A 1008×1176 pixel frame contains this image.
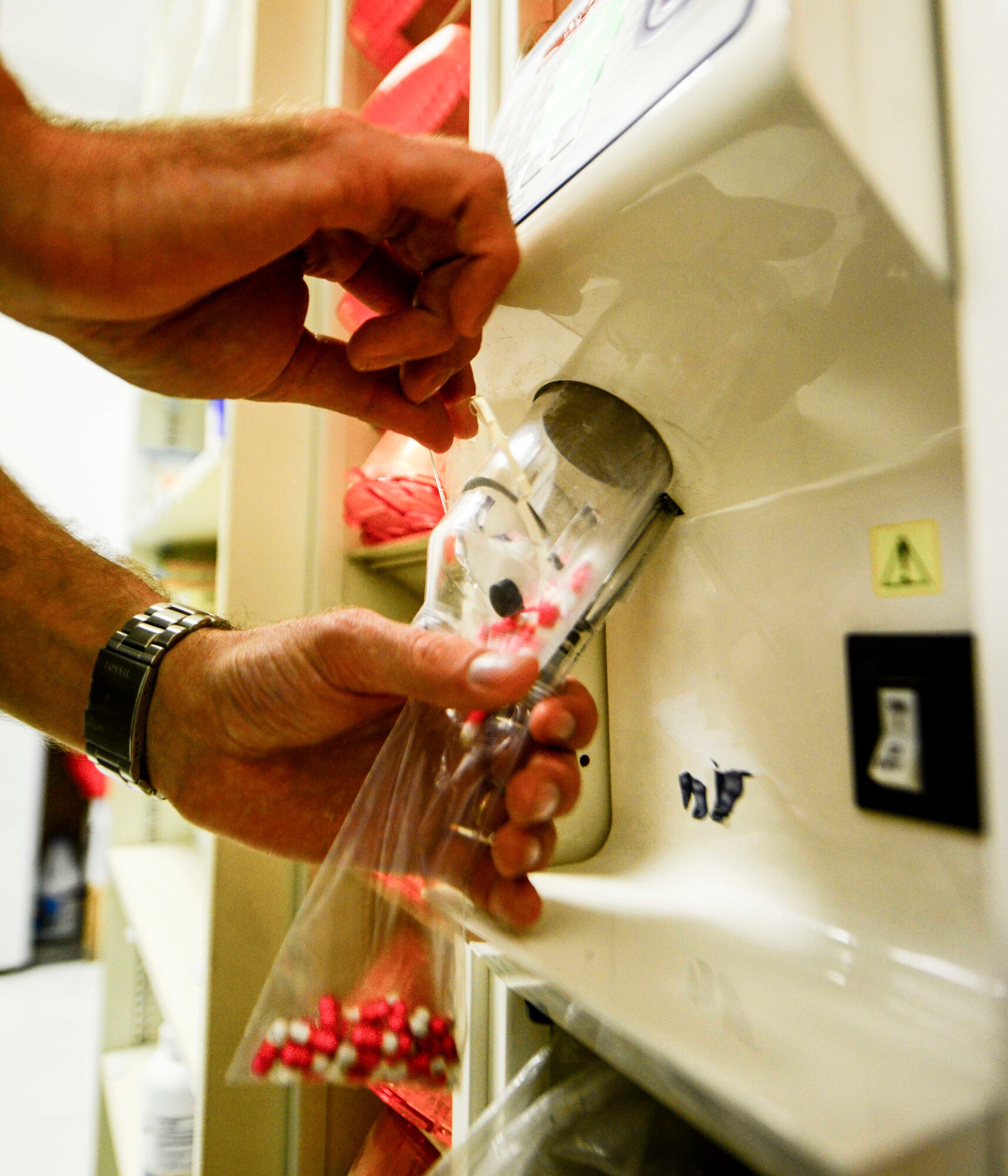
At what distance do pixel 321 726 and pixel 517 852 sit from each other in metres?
0.18

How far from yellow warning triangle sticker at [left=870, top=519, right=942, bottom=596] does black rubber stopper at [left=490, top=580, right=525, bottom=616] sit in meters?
0.19

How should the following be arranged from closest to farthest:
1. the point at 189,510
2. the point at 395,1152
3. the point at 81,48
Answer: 1. the point at 395,1152
2. the point at 189,510
3. the point at 81,48

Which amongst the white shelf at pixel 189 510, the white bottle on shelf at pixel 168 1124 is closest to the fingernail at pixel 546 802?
the white shelf at pixel 189 510

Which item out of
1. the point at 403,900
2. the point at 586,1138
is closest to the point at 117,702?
the point at 403,900

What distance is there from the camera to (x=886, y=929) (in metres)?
0.36

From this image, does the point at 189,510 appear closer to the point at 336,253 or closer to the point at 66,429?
the point at 336,253

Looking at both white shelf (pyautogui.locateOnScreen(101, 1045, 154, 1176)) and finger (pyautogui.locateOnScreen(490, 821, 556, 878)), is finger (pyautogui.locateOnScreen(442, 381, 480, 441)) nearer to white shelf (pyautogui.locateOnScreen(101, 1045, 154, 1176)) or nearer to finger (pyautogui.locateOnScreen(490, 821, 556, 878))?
finger (pyautogui.locateOnScreen(490, 821, 556, 878))

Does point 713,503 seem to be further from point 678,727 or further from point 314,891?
point 314,891

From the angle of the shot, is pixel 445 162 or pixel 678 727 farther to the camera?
pixel 678 727

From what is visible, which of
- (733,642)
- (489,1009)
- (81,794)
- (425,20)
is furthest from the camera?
(81,794)

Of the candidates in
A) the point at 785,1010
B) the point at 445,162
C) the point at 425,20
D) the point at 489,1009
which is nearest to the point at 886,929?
the point at 785,1010

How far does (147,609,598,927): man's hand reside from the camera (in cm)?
36

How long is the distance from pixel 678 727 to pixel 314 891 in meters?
0.27

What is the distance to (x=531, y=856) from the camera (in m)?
0.38
